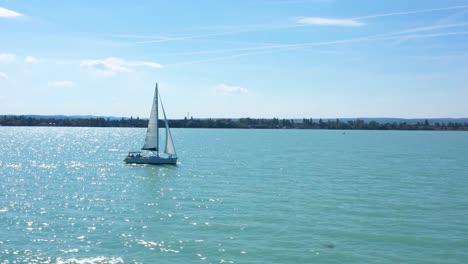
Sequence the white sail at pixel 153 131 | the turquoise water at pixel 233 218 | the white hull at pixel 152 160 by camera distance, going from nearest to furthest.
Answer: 1. the turquoise water at pixel 233 218
2. the white hull at pixel 152 160
3. the white sail at pixel 153 131

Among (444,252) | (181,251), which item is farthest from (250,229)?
(444,252)

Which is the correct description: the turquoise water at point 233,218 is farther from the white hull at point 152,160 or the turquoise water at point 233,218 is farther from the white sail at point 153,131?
the white sail at point 153,131

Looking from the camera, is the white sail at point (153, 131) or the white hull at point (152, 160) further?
the white sail at point (153, 131)

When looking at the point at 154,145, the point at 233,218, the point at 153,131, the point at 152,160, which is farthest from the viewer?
the point at 154,145

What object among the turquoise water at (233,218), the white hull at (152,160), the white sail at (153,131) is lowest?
the turquoise water at (233,218)

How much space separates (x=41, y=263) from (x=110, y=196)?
2318 cm

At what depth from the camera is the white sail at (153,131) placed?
86062 millimetres

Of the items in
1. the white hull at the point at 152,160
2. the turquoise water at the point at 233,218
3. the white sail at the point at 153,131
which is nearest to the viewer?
the turquoise water at the point at 233,218

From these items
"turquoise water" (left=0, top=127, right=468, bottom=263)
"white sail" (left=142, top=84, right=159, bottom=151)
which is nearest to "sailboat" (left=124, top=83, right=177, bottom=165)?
"white sail" (left=142, top=84, right=159, bottom=151)

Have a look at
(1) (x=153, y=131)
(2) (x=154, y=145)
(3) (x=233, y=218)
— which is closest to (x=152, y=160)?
(2) (x=154, y=145)

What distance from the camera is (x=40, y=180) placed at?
2532 inches

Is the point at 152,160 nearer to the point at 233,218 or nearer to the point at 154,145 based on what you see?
the point at 154,145

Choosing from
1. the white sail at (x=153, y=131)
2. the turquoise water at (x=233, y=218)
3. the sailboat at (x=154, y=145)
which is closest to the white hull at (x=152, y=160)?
the sailboat at (x=154, y=145)

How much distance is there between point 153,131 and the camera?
86125mm
